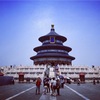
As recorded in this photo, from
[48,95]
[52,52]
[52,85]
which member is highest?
[52,52]

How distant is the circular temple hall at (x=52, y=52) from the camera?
219ft

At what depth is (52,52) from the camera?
6931cm

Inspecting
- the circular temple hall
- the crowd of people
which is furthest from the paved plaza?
the circular temple hall

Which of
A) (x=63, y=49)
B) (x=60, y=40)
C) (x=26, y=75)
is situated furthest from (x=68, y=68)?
(x=60, y=40)

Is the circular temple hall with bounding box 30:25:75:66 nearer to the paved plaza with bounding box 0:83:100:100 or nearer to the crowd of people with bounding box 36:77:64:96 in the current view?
the paved plaza with bounding box 0:83:100:100

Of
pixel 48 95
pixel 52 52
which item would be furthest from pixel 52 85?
pixel 52 52

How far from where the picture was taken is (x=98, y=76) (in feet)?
154

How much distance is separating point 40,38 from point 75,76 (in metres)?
35.0

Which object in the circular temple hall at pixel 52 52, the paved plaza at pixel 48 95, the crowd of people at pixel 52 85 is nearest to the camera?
the paved plaza at pixel 48 95

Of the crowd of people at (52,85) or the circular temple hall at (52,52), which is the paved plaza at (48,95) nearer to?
the crowd of people at (52,85)

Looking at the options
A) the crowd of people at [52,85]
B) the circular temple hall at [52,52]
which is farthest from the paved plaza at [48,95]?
the circular temple hall at [52,52]

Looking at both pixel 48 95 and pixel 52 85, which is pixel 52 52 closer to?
pixel 48 95

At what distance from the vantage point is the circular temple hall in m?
66.8

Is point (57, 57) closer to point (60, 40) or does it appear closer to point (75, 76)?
point (60, 40)
